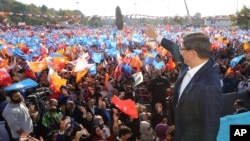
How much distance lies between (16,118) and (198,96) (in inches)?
147

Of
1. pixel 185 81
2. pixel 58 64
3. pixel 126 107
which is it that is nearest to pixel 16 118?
pixel 126 107

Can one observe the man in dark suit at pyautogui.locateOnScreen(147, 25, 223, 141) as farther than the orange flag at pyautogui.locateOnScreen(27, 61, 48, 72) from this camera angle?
No

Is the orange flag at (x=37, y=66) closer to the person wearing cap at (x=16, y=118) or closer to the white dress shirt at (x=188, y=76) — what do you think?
the person wearing cap at (x=16, y=118)

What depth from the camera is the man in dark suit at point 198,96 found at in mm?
2211

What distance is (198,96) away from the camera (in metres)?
2.26

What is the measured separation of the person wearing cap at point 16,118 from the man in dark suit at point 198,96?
11.2 feet

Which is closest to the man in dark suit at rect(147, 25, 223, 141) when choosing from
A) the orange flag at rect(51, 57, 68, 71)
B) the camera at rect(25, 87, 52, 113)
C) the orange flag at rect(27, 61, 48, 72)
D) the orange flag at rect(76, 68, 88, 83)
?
the camera at rect(25, 87, 52, 113)

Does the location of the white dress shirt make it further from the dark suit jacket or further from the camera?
the camera

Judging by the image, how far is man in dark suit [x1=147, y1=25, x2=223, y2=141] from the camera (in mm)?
2211

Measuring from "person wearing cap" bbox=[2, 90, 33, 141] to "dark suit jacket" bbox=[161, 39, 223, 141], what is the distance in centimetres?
345

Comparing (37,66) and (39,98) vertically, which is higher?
(37,66)

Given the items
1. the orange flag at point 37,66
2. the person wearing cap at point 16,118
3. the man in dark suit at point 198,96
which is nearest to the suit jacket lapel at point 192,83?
the man in dark suit at point 198,96

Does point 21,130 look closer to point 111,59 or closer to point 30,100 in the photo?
point 30,100

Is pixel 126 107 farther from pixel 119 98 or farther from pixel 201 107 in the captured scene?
pixel 201 107
